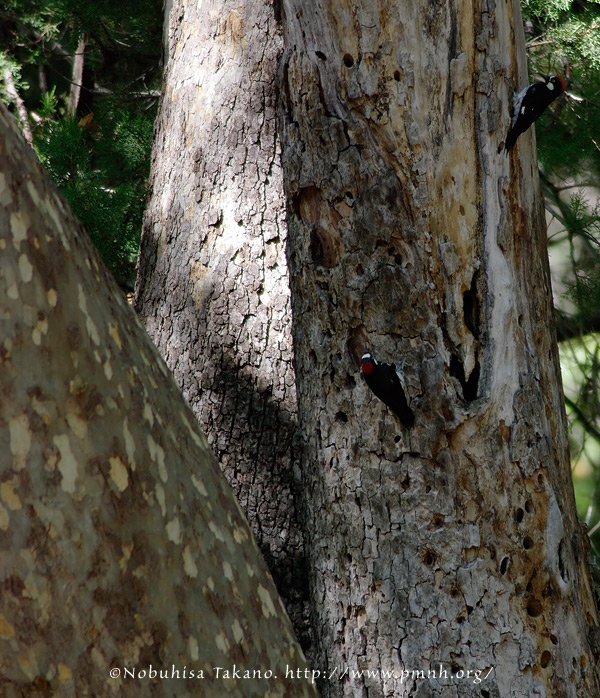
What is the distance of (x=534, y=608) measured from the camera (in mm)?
1605

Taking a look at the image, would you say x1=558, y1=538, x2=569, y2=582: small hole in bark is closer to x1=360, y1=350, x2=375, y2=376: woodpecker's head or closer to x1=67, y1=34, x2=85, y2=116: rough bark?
x1=360, y1=350, x2=375, y2=376: woodpecker's head

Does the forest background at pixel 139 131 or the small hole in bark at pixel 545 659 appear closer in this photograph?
the small hole in bark at pixel 545 659

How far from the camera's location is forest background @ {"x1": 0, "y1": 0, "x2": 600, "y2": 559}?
Result: 306 cm

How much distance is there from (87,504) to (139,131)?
8.86ft

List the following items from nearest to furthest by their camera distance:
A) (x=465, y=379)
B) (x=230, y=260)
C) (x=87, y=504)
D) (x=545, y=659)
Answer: (x=87, y=504) → (x=545, y=659) → (x=465, y=379) → (x=230, y=260)

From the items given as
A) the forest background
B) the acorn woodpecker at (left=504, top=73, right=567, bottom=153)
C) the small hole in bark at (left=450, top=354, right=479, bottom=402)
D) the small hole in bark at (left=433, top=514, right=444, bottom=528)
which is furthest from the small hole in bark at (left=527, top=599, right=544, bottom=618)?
the forest background

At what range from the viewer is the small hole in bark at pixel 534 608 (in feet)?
5.25

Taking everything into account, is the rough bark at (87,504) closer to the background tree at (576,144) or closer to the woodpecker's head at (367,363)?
the woodpecker's head at (367,363)

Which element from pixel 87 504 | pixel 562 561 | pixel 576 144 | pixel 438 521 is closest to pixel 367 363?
pixel 438 521

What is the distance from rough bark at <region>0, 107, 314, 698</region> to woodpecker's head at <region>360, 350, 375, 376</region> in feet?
1.80

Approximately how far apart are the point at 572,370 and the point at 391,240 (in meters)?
2.55

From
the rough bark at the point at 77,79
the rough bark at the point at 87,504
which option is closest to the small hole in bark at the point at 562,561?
the rough bark at the point at 87,504

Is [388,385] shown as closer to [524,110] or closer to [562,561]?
[562,561]

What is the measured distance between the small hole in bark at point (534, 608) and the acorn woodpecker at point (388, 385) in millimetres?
509
